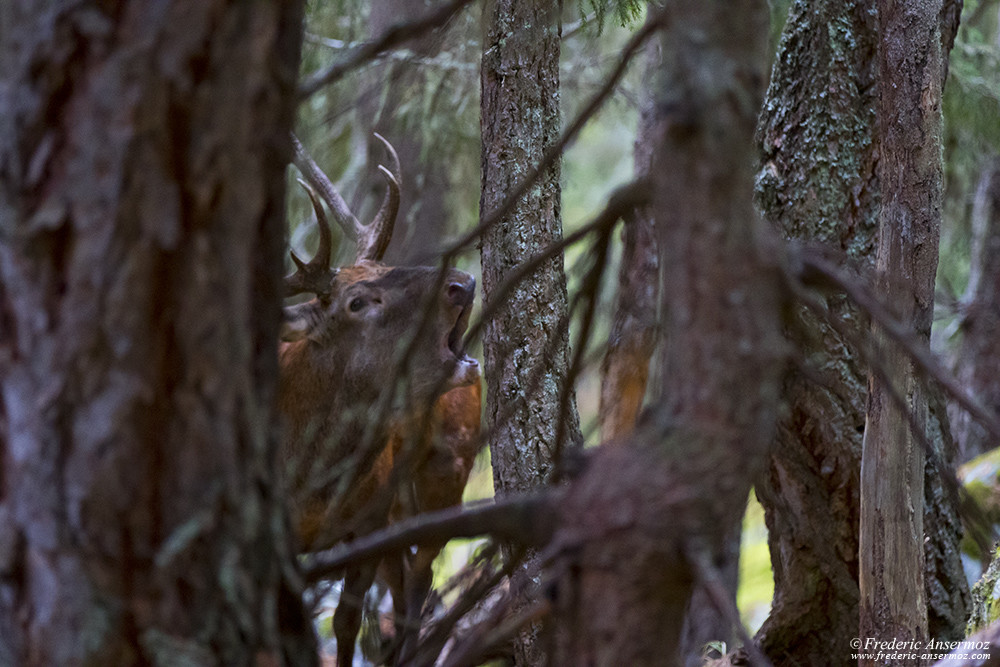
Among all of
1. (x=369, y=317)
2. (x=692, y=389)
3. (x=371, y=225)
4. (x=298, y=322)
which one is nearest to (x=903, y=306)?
(x=692, y=389)

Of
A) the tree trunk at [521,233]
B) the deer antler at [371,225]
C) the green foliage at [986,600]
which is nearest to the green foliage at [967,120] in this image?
the tree trunk at [521,233]

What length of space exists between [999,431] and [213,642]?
128 centimetres

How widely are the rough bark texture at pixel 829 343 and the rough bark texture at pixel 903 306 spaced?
0.80m

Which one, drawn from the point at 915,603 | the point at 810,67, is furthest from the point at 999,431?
the point at 810,67

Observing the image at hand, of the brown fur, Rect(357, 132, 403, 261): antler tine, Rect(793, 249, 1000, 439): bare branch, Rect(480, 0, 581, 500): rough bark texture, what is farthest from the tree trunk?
Rect(793, 249, 1000, 439): bare branch

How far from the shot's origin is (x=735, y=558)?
6336mm

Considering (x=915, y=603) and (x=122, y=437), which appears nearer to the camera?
(x=122, y=437)

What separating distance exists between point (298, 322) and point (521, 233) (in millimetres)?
1825

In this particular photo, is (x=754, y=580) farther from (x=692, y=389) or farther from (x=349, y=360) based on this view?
(x=692, y=389)

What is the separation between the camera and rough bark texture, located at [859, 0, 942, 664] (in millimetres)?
3059

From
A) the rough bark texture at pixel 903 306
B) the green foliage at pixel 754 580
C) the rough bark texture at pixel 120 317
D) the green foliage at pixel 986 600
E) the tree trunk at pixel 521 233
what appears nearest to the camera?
the rough bark texture at pixel 120 317

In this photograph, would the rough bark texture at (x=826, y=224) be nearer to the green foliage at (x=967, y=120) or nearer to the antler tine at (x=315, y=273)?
the green foliage at (x=967, y=120)

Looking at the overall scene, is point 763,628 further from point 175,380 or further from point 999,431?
point 175,380

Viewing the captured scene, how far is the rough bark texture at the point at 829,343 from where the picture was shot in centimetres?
399
